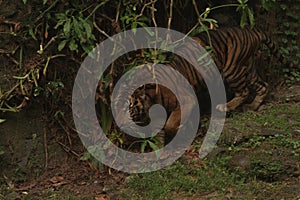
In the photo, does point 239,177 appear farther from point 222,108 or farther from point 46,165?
point 46,165

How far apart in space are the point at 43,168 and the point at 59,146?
244 millimetres

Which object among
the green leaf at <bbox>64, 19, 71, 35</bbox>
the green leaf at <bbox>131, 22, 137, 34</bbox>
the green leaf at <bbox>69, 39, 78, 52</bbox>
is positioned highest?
the green leaf at <bbox>64, 19, 71, 35</bbox>

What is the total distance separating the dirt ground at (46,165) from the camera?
460cm

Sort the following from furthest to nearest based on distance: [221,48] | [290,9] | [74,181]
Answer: [290,9], [221,48], [74,181]

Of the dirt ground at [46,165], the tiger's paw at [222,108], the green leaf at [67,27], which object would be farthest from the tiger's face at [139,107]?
→ the tiger's paw at [222,108]

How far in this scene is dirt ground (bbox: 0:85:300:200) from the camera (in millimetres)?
4598

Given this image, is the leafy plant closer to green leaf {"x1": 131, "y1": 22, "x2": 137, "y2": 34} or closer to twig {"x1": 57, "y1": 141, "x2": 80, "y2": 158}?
green leaf {"x1": 131, "y1": 22, "x2": 137, "y2": 34}

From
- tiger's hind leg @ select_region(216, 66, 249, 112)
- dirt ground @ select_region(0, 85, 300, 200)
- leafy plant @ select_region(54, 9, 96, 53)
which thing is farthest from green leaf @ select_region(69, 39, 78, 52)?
tiger's hind leg @ select_region(216, 66, 249, 112)

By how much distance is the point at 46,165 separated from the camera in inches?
194

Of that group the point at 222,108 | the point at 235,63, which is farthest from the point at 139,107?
the point at 235,63

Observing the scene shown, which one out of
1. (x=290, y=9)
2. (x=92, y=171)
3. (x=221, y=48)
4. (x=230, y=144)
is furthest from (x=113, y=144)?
(x=290, y=9)

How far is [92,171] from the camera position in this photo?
488 cm

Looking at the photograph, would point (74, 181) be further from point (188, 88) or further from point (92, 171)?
point (188, 88)

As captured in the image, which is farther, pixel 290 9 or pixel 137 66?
pixel 290 9
